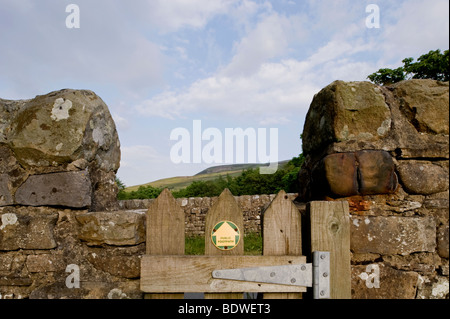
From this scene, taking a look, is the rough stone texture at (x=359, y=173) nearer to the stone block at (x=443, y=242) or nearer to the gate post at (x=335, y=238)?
the gate post at (x=335, y=238)

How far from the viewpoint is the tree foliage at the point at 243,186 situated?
1677 centimetres

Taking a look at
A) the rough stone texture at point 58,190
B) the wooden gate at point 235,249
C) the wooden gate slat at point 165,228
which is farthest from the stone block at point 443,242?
the rough stone texture at point 58,190

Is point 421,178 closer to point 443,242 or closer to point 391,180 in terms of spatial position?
point 391,180

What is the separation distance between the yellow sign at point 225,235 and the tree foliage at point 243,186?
14692 millimetres

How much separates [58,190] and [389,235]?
1818 mm

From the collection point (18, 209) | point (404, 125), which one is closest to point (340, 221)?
point (404, 125)

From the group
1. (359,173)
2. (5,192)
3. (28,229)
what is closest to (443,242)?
(359,173)

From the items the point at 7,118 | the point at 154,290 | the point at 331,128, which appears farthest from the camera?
the point at 7,118

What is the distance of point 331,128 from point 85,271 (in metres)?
1.58

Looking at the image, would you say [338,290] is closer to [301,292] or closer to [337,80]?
[301,292]

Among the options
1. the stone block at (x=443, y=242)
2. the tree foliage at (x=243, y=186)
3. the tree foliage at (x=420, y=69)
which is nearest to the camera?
the stone block at (x=443, y=242)

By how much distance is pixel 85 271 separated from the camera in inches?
76.2

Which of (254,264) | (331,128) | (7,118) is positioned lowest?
Answer: (254,264)

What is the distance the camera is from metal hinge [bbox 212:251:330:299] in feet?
5.38
